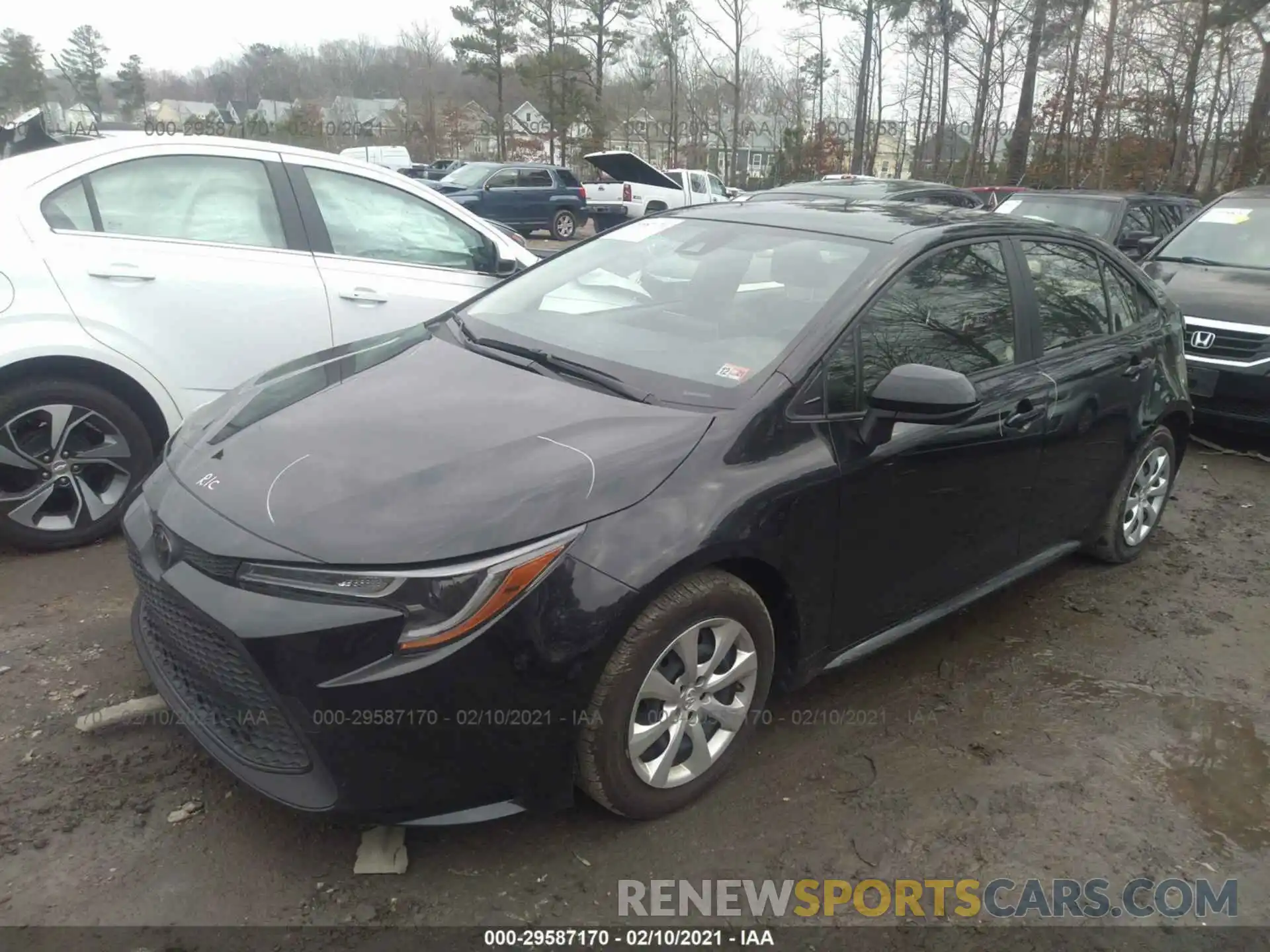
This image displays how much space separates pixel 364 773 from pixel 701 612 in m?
0.92

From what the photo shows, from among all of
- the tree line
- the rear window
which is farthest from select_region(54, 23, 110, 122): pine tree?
the rear window

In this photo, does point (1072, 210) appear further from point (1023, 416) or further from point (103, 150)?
point (103, 150)

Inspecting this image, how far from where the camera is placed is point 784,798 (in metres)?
2.79

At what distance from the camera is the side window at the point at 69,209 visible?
3961mm

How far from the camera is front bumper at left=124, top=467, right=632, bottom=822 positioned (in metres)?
2.11

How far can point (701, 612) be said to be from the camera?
2469mm

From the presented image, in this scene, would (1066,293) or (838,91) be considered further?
(838,91)

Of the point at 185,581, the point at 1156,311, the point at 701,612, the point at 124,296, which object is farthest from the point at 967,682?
the point at 124,296

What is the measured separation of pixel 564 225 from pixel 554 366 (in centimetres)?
2043

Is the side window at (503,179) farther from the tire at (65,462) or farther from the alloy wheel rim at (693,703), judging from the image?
the alloy wheel rim at (693,703)

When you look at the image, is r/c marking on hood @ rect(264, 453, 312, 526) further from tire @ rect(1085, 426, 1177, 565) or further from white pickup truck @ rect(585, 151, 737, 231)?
white pickup truck @ rect(585, 151, 737, 231)

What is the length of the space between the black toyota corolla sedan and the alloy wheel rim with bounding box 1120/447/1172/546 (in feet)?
2.45

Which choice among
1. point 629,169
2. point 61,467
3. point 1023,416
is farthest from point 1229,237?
point 629,169

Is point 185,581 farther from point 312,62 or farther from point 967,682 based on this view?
point 312,62
